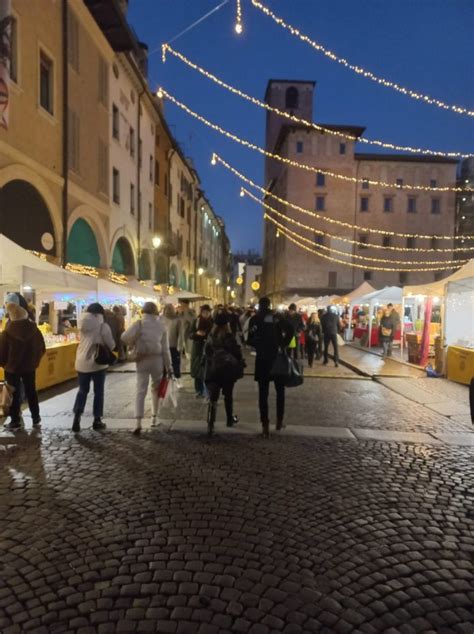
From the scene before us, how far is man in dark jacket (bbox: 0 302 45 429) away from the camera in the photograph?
249 inches

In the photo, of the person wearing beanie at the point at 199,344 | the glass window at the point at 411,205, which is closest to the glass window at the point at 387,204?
the glass window at the point at 411,205

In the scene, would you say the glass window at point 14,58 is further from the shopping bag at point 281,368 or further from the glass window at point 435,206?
the glass window at point 435,206

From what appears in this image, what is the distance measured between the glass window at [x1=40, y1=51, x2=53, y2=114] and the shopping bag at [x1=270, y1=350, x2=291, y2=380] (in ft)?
39.9

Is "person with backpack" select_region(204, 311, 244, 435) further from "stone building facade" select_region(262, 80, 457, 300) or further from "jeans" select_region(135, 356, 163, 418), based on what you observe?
"stone building facade" select_region(262, 80, 457, 300)

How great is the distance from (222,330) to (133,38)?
59.7ft

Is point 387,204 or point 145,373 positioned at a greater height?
point 387,204

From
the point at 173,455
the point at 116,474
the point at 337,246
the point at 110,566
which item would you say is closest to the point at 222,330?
the point at 173,455

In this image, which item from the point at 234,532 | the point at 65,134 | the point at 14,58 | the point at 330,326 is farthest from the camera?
the point at 65,134

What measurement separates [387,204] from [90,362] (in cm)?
4678

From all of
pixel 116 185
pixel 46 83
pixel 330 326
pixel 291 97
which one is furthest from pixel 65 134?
pixel 291 97

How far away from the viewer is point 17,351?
633 cm

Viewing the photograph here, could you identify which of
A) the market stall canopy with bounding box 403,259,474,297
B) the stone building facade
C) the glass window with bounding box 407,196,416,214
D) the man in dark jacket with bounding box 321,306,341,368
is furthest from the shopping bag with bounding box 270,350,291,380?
the glass window with bounding box 407,196,416,214

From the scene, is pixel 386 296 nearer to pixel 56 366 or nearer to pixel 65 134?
pixel 65 134

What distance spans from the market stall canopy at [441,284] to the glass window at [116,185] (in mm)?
12349
